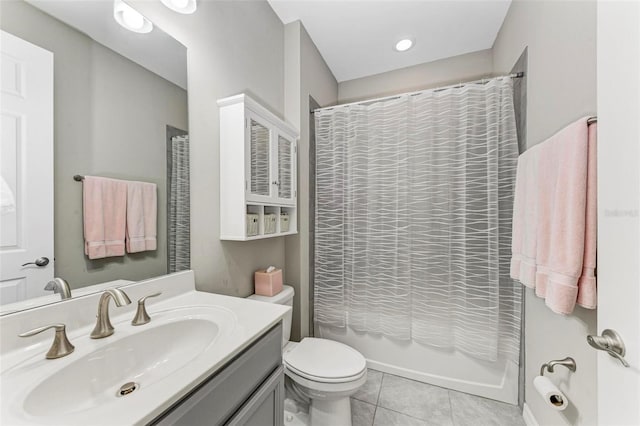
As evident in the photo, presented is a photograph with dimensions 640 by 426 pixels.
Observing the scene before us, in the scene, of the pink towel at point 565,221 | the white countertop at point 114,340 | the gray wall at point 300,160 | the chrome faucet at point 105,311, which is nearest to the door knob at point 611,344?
the pink towel at point 565,221

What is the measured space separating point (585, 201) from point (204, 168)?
1.53m

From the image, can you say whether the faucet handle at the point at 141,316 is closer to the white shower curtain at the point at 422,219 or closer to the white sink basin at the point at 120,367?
the white sink basin at the point at 120,367

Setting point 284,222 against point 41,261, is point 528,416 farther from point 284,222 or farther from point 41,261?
point 41,261

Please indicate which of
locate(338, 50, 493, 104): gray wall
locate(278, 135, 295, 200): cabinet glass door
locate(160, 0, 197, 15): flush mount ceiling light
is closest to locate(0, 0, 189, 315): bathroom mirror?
locate(160, 0, 197, 15): flush mount ceiling light

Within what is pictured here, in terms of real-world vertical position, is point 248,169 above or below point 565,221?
above

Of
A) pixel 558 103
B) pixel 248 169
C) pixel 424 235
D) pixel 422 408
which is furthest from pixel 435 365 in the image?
pixel 248 169

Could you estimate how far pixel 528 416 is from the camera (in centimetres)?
139

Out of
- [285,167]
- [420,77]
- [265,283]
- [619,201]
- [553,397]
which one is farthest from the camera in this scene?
[420,77]

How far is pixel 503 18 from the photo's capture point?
173cm

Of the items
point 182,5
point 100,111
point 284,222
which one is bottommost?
point 284,222

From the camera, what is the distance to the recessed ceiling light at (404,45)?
6.45ft

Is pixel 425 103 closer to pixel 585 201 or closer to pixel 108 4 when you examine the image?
pixel 585 201

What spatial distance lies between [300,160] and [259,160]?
518mm

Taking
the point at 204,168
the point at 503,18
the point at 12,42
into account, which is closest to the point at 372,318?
the point at 204,168
